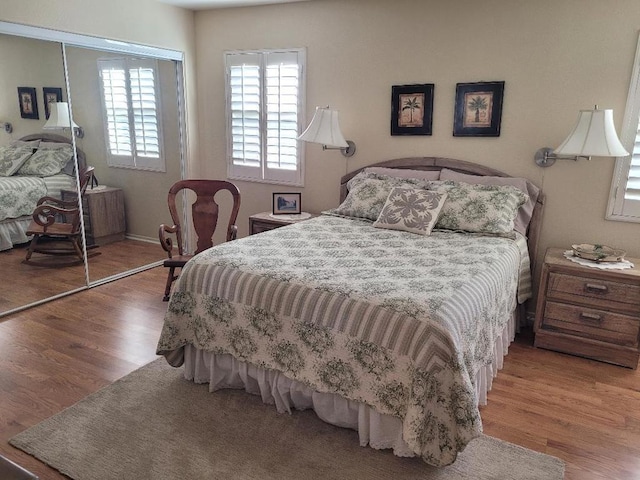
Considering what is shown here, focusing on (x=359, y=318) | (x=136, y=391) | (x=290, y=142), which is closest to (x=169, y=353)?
(x=136, y=391)

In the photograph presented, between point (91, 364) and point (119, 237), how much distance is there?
5.84 ft

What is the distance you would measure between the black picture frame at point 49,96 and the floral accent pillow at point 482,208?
2.95 metres

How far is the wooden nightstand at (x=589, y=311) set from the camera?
2773 mm

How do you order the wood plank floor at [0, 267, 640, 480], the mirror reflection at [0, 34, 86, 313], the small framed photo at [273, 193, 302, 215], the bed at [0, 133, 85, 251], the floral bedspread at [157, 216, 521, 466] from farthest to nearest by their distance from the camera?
the small framed photo at [273, 193, 302, 215] → the bed at [0, 133, 85, 251] → the mirror reflection at [0, 34, 86, 313] → the wood plank floor at [0, 267, 640, 480] → the floral bedspread at [157, 216, 521, 466]

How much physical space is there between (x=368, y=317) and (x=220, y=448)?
90cm

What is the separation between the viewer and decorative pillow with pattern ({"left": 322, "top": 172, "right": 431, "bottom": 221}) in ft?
11.2

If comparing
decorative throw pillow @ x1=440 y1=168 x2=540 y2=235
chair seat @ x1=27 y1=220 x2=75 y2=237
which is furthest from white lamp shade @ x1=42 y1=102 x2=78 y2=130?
decorative throw pillow @ x1=440 y1=168 x2=540 y2=235

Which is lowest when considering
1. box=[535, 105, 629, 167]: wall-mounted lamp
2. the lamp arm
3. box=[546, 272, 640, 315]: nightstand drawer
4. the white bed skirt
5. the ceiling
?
the white bed skirt

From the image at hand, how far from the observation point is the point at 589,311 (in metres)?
2.87

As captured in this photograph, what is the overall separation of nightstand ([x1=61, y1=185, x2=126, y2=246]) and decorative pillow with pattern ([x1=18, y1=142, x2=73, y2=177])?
20 centimetres

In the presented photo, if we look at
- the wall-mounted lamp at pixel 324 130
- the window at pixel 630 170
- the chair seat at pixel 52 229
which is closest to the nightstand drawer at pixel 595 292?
the window at pixel 630 170

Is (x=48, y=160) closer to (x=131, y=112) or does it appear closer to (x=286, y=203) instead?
(x=131, y=112)

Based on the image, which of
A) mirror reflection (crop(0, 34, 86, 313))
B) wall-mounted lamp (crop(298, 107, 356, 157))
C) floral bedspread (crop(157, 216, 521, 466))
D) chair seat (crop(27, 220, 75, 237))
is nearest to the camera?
floral bedspread (crop(157, 216, 521, 466))

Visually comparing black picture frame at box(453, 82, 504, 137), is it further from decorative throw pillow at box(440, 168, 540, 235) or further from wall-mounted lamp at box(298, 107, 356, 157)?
wall-mounted lamp at box(298, 107, 356, 157)
